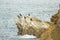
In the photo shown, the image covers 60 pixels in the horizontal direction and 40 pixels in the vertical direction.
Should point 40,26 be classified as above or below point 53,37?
below

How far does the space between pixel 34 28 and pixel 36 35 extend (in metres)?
1.39

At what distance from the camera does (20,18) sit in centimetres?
3584

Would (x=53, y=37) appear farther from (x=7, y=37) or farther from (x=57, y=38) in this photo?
(x=7, y=37)

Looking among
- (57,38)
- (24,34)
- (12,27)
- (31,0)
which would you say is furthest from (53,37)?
(31,0)

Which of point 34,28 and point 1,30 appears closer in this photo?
point 34,28

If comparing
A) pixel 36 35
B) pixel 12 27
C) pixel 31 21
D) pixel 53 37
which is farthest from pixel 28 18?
pixel 53 37

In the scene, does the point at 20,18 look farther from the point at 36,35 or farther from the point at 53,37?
the point at 53,37

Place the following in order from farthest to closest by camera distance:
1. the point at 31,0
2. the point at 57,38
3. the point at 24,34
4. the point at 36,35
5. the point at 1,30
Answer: the point at 31,0 < the point at 1,30 < the point at 24,34 < the point at 36,35 < the point at 57,38

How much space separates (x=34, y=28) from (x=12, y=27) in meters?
9.82

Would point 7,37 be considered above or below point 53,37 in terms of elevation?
below

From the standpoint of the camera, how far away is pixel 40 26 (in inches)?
1292

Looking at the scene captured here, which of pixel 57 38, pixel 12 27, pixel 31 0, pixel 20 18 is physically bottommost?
pixel 31 0

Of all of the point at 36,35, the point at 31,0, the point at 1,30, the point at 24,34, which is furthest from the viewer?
the point at 31,0

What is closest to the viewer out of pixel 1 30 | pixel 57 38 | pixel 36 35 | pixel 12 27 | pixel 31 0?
pixel 57 38
